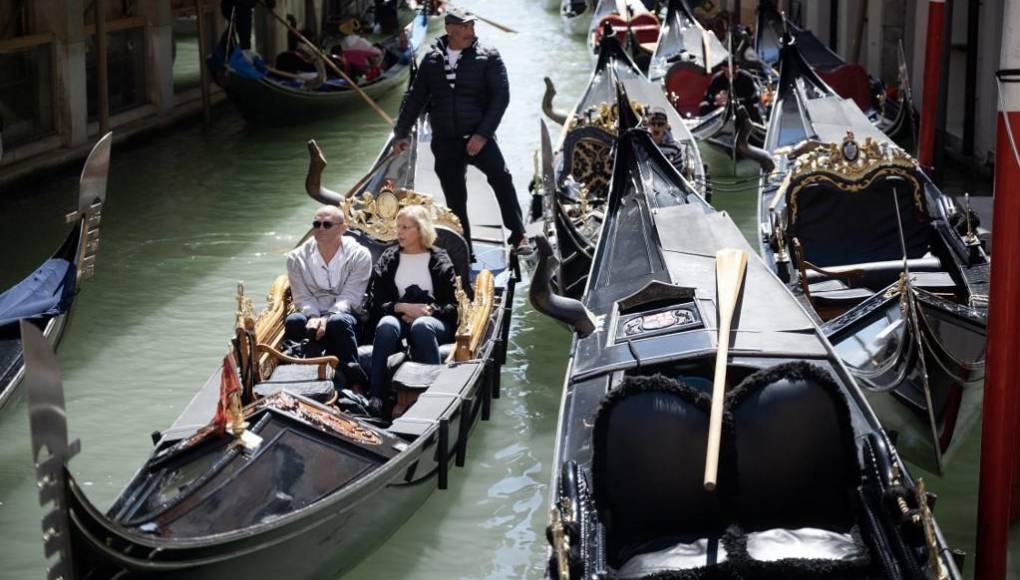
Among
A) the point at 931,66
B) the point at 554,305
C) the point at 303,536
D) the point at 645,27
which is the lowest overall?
the point at 303,536

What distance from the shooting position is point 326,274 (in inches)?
144

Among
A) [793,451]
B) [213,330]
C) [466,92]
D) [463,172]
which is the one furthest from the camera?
[213,330]

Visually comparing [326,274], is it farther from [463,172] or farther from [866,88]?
[866,88]

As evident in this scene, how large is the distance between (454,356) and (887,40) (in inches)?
217

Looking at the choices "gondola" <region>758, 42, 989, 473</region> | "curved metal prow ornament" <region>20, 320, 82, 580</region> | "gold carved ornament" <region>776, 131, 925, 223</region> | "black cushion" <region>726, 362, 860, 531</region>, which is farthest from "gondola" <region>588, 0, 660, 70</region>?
"curved metal prow ornament" <region>20, 320, 82, 580</region>

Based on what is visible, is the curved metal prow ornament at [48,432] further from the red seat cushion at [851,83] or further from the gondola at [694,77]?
the red seat cushion at [851,83]

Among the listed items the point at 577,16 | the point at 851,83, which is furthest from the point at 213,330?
the point at 577,16

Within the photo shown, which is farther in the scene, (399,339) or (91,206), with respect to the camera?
(91,206)

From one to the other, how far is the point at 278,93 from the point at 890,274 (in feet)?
17.4

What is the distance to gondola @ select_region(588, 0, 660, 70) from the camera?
33.6 ft

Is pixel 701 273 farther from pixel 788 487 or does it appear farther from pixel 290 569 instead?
pixel 290 569

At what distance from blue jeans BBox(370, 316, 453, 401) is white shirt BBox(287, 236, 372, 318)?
0.13 meters

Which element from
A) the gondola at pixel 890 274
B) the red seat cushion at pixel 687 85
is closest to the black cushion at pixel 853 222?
the gondola at pixel 890 274

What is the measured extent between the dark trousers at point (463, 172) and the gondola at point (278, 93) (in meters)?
3.96
